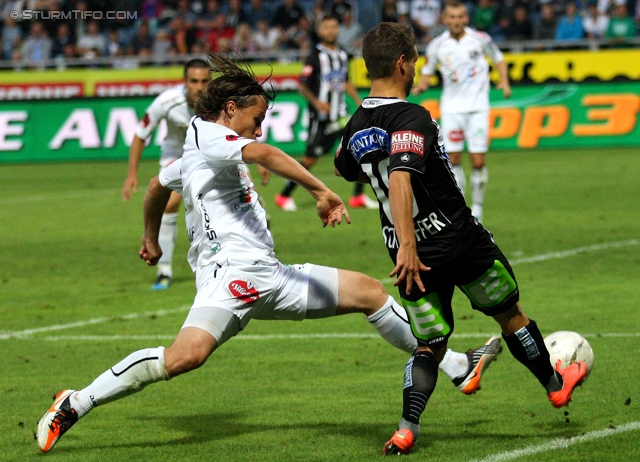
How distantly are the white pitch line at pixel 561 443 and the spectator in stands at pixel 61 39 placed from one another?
25145mm

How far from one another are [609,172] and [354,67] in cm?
825

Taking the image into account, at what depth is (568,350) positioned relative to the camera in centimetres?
617

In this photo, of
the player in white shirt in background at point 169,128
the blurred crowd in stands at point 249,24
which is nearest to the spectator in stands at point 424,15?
the blurred crowd in stands at point 249,24

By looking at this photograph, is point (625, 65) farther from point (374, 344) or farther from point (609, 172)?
point (374, 344)

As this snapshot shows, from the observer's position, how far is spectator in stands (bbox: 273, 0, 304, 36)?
28.1 m

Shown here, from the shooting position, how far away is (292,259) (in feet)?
38.4

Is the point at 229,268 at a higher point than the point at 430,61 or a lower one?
higher

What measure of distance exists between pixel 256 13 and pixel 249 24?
406 mm

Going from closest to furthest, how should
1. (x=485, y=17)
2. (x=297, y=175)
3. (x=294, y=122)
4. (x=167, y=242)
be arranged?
(x=297, y=175) < (x=167, y=242) < (x=294, y=122) < (x=485, y=17)

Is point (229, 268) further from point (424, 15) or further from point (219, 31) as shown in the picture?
point (219, 31)

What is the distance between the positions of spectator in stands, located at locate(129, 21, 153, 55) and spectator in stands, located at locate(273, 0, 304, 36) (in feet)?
11.1

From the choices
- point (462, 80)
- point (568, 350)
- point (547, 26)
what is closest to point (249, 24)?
point (547, 26)

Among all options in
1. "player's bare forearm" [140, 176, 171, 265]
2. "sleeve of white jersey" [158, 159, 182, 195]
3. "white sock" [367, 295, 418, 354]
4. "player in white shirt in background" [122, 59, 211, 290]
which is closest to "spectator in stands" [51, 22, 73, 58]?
"player in white shirt in background" [122, 59, 211, 290]

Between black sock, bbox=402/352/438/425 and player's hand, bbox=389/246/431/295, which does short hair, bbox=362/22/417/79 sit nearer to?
player's hand, bbox=389/246/431/295
